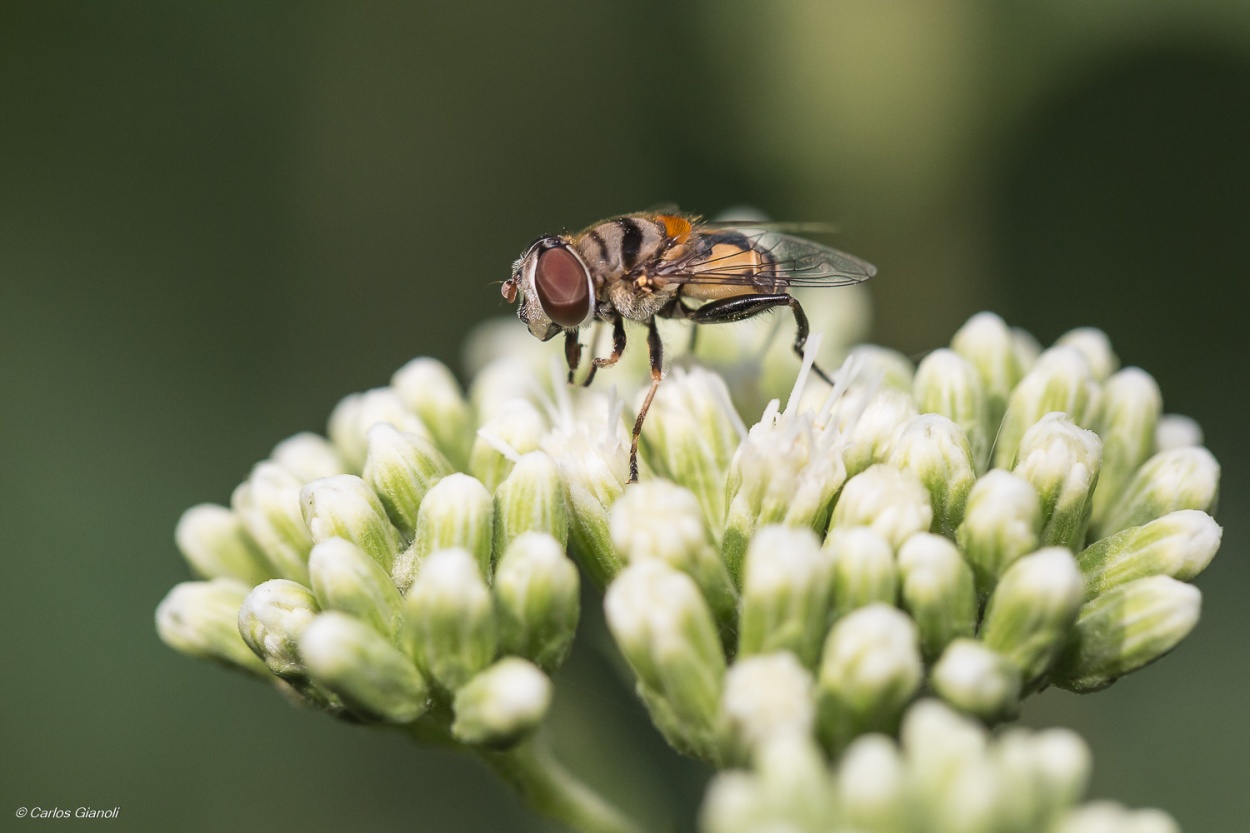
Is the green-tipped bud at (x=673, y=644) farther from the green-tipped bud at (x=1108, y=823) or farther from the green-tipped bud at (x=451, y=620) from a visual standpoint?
the green-tipped bud at (x=1108, y=823)

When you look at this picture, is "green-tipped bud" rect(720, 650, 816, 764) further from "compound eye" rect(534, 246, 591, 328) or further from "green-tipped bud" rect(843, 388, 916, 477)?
"compound eye" rect(534, 246, 591, 328)

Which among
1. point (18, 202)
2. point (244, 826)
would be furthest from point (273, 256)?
point (244, 826)

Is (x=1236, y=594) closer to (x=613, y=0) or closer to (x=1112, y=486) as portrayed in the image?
(x=1112, y=486)

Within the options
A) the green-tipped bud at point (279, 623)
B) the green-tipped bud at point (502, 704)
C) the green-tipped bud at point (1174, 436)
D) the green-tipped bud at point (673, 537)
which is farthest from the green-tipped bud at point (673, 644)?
the green-tipped bud at point (1174, 436)

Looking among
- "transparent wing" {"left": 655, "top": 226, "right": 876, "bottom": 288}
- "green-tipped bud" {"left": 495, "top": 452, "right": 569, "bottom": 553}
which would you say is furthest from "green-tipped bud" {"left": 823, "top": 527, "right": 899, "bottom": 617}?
"transparent wing" {"left": 655, "top": 226, "right": 876, "bottom": 288}

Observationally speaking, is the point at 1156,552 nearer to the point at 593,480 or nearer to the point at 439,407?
the point at 593,480

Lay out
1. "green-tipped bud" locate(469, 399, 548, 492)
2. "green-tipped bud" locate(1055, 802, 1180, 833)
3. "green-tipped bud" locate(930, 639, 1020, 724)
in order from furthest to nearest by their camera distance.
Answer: "green-tipped bud" locate(469, 399, 548, 492) → "green-tipped bud" locate(930, 639, 1020, 724) → "green-tipped bud" locate(1055, 802, 1180, 833)
